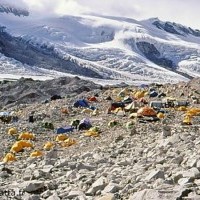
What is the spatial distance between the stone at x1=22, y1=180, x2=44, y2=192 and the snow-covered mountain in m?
116

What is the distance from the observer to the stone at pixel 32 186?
8.62 metres

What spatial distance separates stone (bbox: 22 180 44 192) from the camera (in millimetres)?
8617

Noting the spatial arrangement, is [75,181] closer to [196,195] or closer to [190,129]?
[196,195]

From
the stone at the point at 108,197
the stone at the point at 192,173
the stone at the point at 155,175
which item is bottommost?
the stone at the point at 108,197

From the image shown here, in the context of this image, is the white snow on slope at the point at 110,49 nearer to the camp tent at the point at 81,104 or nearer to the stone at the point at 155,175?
the camp tent at the point at 81,104

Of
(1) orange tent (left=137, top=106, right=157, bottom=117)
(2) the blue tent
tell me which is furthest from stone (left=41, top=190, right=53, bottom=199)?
(1) orange tent (left=137, top=106, right=157, bottom=117)

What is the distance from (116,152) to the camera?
1195cm

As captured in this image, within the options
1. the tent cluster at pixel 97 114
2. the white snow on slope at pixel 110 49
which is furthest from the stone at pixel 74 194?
the white snow on slope at pixel 110 49

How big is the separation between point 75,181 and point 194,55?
17871 centimetres

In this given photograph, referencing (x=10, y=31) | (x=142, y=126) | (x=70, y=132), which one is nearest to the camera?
(x=142, y=126)

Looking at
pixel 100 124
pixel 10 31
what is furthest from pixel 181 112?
pixel 10 31

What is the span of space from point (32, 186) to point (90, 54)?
16578 centimetres

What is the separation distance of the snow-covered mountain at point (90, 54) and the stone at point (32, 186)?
116 m

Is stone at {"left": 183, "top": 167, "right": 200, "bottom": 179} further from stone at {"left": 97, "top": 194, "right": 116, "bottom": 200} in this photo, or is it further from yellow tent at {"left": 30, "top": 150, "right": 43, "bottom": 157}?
yellow tent at {"left": 30, "top": 150, "right": 43, "bottom": 157}
